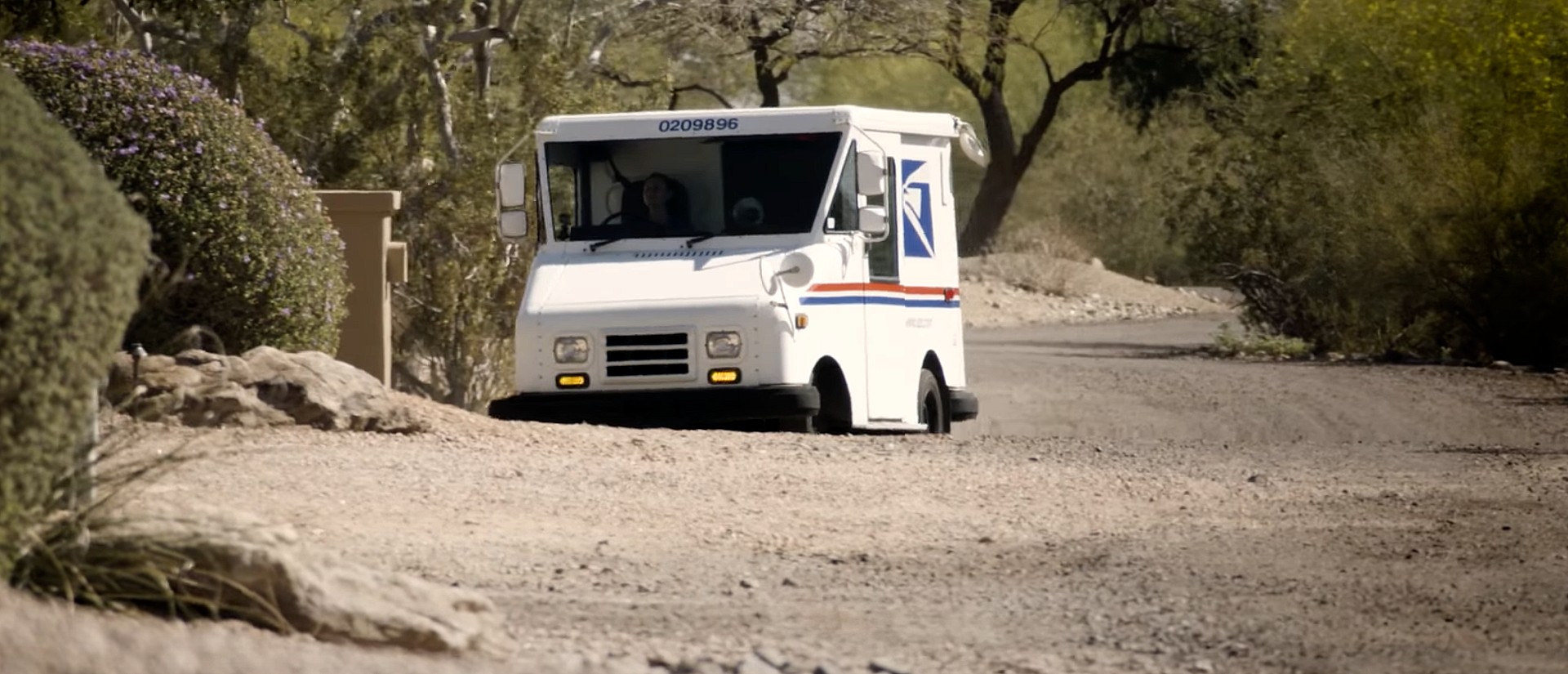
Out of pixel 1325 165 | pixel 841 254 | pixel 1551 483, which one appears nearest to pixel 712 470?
pixel 841 254

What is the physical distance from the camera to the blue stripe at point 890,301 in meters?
14.2

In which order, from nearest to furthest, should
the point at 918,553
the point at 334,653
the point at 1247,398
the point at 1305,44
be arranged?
the point at 334,653 < the point at 918,553 < the point at 1247,398 < the point at 1305,44

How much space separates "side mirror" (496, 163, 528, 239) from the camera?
14.7m

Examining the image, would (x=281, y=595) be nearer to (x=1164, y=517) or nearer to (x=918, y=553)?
(x=918, y=553)

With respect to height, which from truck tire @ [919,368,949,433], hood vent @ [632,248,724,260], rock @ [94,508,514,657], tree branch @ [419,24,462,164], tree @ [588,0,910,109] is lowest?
truck tire @ [919,368,949,433]

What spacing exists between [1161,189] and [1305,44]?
21.1 feet

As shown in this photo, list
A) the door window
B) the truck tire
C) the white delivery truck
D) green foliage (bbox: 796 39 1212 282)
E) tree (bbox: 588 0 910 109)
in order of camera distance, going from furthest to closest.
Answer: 1. green foliage (bbox: 796 39 1212 282)
2. tree (bbox: 588 0 910 109)
3. the truck tire
4. the door window
5. the white delivery truck

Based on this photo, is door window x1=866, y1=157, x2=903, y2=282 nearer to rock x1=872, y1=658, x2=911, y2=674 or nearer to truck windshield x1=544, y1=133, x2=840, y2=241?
truck windshield x1=544, y1=133, x2=840, y2=241

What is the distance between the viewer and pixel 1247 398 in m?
21.5

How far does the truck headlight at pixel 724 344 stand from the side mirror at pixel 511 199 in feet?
5.79

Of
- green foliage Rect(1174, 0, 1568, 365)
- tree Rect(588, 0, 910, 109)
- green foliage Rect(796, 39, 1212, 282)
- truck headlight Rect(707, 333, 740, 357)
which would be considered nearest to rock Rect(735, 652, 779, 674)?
truck headlight Rect(707, 333, 740, 357)

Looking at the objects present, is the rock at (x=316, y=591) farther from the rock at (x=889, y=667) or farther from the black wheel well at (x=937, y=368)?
the black wheel well at (x=937, y=368)

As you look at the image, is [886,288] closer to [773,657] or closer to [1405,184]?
[773,657]

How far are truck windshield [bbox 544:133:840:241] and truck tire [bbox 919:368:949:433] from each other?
1901mm
